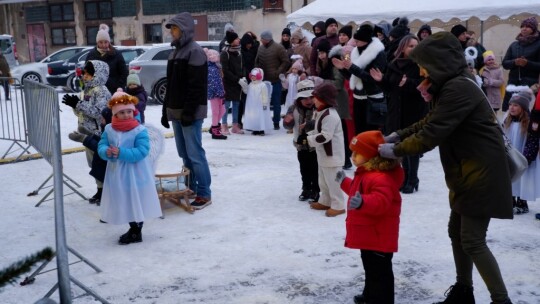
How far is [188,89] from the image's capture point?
239 inches

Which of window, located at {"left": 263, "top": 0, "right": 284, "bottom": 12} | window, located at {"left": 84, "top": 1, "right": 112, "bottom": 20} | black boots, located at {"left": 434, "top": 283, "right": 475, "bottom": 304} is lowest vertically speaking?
black boots, located at {"left": 434, "top": 283, "right": 475, "bottom": 304}

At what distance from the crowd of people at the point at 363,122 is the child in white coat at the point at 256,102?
0.07ft

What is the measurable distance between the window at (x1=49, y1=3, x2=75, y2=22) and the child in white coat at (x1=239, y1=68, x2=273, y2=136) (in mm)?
23678

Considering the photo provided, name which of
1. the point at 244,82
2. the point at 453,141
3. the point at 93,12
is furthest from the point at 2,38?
the point at 453,141

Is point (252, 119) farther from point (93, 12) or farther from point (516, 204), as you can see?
point (93, 12)

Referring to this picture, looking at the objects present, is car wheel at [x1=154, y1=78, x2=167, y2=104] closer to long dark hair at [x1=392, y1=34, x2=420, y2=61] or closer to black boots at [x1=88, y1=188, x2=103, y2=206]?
black boots at [x1=88, y1=188, x2=103, y2=206]

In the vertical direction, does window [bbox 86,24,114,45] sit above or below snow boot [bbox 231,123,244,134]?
above

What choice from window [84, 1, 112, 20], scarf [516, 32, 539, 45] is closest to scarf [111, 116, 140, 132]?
scarf [516, 32, 539, 45]

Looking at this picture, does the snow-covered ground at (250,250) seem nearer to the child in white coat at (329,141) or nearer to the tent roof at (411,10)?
the child in white coat at (329,141)

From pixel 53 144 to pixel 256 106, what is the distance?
7170mm

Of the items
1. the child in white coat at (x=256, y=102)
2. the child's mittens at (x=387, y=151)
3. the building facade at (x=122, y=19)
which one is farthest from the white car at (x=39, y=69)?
the child's mittens at (x=387, y=151)

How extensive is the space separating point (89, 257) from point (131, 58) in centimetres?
1335

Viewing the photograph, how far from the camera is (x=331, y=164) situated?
19.8 ft

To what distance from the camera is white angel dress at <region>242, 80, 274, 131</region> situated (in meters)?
11.0
